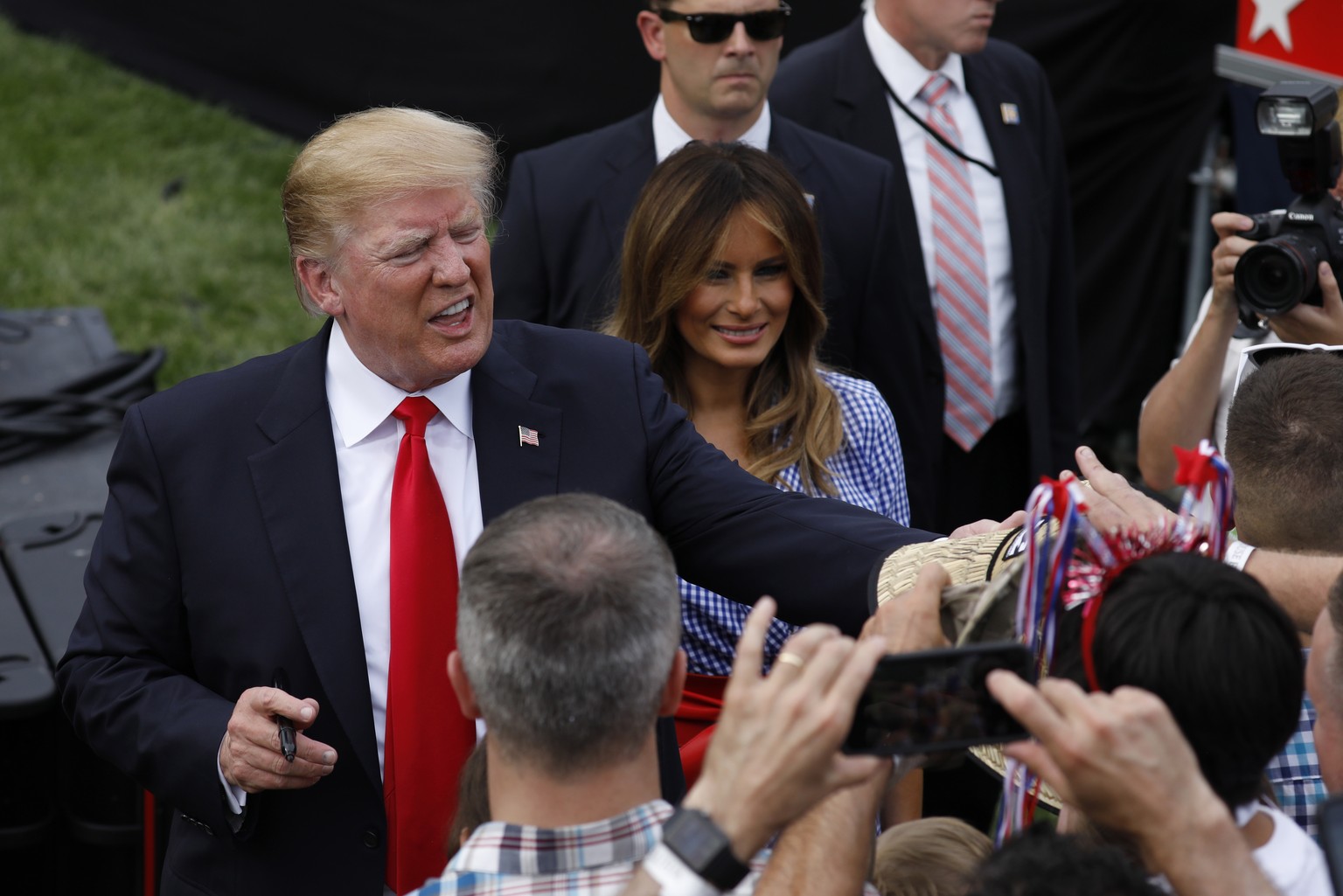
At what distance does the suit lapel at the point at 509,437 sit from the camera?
100 inches

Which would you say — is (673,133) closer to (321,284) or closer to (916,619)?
(321,284)

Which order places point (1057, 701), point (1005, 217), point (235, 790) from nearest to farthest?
point (1057, 701) < point (235, 790) < point (1005, 217)

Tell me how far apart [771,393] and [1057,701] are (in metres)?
1.89

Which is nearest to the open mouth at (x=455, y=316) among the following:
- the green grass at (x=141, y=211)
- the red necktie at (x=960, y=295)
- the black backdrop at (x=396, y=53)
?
the red necktie at (x=960, y=295)

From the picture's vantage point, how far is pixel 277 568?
8.04 ft

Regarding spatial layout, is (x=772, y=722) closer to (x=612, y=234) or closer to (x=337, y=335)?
(x=337, y=335)

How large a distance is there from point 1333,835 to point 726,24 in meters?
2.85

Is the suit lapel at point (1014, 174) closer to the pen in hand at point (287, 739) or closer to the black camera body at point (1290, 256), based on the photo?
the black camera body at point (1290, 256)

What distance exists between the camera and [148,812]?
3.38 metres

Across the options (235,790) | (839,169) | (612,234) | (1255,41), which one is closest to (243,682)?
(235,790)

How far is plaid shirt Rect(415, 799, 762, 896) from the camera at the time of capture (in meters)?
1.73

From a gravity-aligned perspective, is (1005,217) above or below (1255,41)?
below

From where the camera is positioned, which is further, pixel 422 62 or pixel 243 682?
pixel 422 62

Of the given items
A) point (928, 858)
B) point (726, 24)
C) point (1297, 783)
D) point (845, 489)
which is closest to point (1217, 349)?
point (845, 489)
